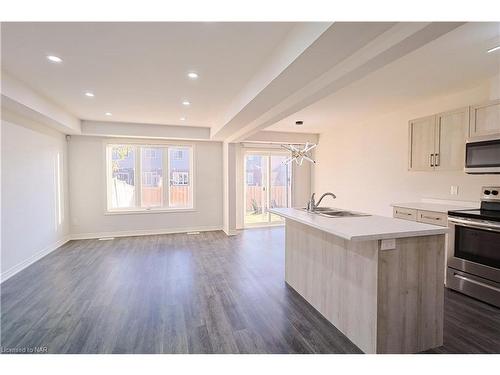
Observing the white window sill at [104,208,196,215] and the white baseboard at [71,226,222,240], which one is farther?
the white window sill at [104,208,196,215]

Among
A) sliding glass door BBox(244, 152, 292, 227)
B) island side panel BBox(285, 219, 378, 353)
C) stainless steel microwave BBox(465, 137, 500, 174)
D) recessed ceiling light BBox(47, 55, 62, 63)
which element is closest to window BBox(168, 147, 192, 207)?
sliding glass door BBox(244, 152, 292, 227)

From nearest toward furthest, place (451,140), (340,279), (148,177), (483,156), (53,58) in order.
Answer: (340,279), (53,58), (483,156), (451,140), (148,177)

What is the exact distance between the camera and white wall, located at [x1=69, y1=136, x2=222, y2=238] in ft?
18.9

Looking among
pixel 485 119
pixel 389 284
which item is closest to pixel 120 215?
pixel 389 284

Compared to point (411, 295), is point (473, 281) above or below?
below

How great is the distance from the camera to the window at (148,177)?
243 inches

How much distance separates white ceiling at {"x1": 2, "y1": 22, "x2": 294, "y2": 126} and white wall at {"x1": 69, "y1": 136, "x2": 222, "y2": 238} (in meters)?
1.91

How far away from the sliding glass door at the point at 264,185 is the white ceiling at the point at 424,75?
249 cm

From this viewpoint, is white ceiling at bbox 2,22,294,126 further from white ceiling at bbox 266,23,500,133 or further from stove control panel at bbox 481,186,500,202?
stove control panel at bbox 481,186,500,202

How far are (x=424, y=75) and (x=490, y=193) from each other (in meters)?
1.58

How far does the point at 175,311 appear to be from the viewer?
267cm

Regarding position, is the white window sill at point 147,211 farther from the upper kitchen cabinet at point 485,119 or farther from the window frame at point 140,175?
the upper kitchen cabinet at point 485,119

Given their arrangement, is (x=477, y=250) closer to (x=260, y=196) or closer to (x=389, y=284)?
(x=389, y=284)

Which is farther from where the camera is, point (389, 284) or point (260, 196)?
point (260, 196)
